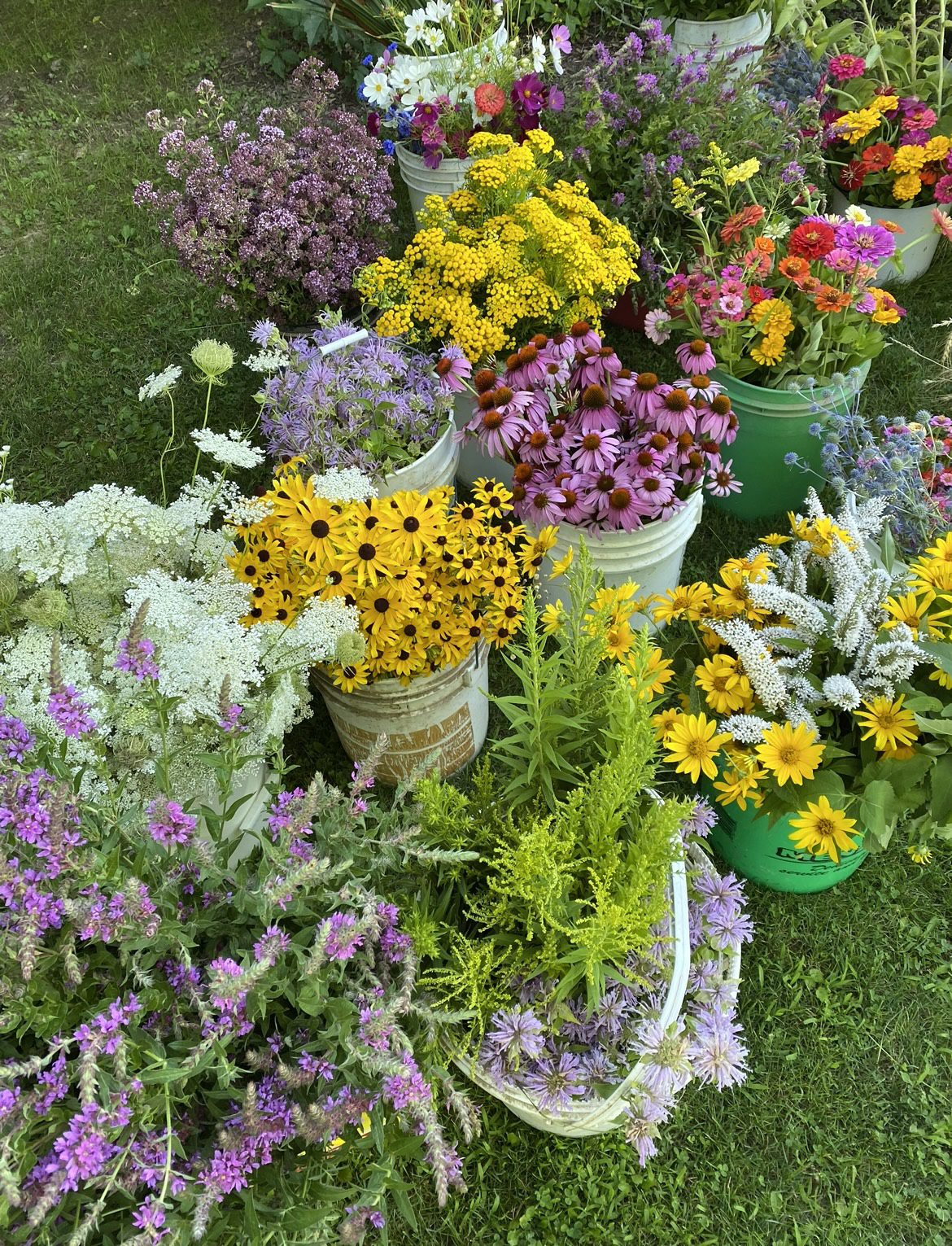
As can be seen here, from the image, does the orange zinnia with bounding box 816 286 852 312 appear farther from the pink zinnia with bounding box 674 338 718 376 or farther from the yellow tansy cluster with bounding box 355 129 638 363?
the yellow tansy cluster with bounding box 355 129 638 363

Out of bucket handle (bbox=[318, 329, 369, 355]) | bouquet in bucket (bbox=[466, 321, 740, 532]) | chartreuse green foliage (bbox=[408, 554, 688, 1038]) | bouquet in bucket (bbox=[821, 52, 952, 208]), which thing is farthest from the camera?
bouquet in bucket (bbox=[821, 52, 952, 208])

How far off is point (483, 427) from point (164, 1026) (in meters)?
1.40

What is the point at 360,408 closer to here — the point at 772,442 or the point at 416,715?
the point at 416,715

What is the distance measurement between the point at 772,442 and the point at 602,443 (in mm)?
774

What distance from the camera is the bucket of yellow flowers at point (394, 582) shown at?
1.68m

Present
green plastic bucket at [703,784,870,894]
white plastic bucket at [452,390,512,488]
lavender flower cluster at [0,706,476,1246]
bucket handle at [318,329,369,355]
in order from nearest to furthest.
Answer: lavender flower cluster at [0,706,476,1246], green plastic bucket at [703,784,870,894], bucket handle at [318,329,369,355], white plastic bucket at [452,390,512,488]

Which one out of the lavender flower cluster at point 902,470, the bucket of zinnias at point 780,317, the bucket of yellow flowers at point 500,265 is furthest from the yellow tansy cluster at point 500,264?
the lavender flower cluster at point 902,470

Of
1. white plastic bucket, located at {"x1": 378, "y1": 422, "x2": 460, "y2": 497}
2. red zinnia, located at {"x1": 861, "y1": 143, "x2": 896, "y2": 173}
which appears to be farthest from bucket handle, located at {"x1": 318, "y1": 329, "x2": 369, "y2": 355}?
red zinnia, located at {"x1": 861, "y1": 143, "x2": 896, "y2": 173}

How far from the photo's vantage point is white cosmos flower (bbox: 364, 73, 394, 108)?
9.27ft

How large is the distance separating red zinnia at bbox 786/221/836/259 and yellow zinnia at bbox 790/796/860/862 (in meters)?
1.50

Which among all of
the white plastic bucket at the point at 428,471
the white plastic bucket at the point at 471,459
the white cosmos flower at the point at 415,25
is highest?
the white cosmos flower at the point at 415,25

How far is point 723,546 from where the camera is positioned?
2.66m

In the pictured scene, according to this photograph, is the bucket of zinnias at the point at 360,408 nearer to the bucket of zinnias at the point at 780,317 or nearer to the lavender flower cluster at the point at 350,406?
the lavender flower cluster at the point at 350,406

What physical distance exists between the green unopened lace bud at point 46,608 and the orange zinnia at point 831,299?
6.34 feet
